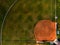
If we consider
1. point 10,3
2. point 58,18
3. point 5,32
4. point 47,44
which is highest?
point 10,3

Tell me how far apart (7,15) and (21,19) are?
0.41ft

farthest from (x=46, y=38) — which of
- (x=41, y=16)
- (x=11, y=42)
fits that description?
(x=11, y=42)

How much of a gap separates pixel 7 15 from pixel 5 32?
14 cm

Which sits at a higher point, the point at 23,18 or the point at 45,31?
the point at 23,18

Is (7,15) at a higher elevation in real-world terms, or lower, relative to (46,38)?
higher

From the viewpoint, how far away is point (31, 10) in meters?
1.25

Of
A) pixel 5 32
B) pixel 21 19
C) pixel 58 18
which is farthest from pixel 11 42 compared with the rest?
pixel 58 18

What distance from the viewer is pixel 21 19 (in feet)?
4.11

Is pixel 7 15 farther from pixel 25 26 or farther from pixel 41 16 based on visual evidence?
pixel 41 16

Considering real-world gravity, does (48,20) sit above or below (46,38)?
above

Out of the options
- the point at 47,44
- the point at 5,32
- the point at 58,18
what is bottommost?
the point at 47,44

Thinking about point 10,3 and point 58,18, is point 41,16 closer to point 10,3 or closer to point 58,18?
point 58,18

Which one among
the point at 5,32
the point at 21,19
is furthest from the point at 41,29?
the point at 5,32

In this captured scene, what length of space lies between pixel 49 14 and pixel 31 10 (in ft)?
0.49
